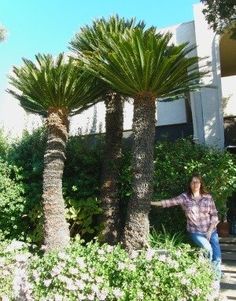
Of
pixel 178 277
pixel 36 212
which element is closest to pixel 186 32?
pixel 36 212

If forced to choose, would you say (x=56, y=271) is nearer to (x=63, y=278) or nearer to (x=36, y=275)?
(x=63, y=278)

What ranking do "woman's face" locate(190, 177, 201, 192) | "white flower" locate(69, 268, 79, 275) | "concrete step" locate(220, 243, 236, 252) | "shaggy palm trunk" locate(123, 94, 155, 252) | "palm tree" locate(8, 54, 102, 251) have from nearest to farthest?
1. "white flower" locate(69, 268, 79, 275)
2. "shaggy palm trunk" locate(123, 94, 155, 252)
3. "woman's face" locate(190, 177, 201, 192)
4. "palm tree" locate(8, 54, 102, 251)
5. "concrete step" locate(220, 243, 236, 252)

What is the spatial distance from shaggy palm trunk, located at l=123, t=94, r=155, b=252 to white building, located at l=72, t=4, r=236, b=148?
4055mm

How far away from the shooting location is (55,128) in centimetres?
823

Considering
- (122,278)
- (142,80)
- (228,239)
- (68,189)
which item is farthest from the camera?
(228,239)

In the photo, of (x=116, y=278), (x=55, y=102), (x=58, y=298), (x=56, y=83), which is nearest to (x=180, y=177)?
(x=55, y=102)

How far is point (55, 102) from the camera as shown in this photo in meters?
8.23

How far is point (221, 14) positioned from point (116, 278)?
697 centimetres

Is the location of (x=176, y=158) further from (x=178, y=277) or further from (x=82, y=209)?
(x=178, y=277)

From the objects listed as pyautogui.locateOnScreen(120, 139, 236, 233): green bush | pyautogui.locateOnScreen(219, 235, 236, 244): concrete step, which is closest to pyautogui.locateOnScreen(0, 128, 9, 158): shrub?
pyautogui.locateOnScreen(120, 139, 236, 233): green bush

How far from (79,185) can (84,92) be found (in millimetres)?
2229

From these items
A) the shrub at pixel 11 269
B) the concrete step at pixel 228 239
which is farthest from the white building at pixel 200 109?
the shrub at pixel 11 269

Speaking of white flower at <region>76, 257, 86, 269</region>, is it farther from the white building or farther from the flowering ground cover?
the white building

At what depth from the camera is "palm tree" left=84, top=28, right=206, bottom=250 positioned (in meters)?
7.19
